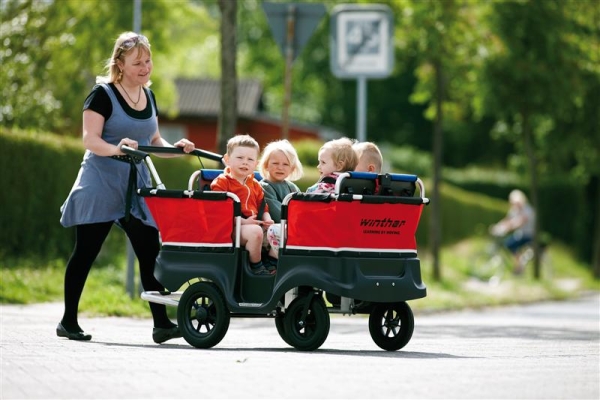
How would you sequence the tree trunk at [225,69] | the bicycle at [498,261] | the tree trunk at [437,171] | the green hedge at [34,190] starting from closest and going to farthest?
the tree trunk at [225,69], the green hedge at [34,190], the tree trunk at [437,171], the bicycle at [498,261]

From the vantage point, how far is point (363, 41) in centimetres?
1828

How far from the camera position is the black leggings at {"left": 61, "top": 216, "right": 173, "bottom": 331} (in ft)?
34.3

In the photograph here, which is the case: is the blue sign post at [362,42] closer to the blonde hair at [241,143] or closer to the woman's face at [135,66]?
the woman's face at [135,66]

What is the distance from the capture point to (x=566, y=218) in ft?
129

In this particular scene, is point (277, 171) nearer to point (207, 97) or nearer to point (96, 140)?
point (96, 140)

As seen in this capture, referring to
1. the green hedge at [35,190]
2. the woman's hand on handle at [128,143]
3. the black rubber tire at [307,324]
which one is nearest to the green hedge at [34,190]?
the green hedge at [35,190]

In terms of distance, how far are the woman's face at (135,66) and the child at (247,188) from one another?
0.84m

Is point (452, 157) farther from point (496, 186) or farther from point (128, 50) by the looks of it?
point (128, 50)

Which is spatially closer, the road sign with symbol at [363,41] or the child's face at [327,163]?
the child's face at [327,163]

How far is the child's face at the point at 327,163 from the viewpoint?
1035cm

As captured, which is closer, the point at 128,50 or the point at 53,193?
the point at 128,50

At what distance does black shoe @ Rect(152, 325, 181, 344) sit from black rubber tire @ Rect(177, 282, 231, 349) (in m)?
0.23

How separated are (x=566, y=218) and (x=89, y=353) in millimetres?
31193

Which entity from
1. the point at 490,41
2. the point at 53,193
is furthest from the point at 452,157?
the point at 53,193
